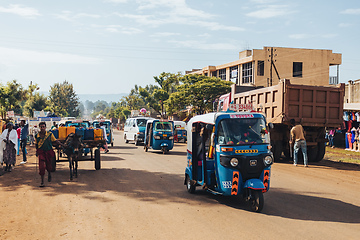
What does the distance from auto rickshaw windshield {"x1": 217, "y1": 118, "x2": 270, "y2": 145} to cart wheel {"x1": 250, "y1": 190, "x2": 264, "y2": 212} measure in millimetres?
1132

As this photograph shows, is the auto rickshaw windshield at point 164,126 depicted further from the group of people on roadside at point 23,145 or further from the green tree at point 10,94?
the green tree at point 10,94

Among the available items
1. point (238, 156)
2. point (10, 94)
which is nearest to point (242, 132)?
point (238, 156)

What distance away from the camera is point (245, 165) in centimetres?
819

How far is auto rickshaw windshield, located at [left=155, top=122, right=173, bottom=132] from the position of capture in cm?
2317

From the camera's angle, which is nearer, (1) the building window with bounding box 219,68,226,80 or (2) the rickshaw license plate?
(2) the rickshaw license plate

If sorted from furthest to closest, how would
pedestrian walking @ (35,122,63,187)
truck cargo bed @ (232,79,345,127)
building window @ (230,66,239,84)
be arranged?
building window @ (230,66,239,84), truck cargo bed @ (232,79,345,127), pedestrian walking @ (35,122,63,187)

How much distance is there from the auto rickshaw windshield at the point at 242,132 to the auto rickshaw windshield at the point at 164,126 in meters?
14.6

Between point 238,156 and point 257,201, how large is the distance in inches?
40.9

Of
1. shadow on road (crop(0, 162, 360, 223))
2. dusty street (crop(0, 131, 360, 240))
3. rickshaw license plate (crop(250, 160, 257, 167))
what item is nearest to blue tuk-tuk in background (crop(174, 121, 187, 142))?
shadow on road (crop(0, 162, 360, 223))

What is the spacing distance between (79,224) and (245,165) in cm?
366

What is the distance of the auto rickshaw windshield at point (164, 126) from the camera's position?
76.0 feet

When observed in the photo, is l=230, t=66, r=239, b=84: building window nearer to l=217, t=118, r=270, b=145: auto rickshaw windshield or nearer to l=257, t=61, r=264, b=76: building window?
l=257, t=61, r=264, b=76: building window

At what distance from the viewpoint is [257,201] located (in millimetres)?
7961

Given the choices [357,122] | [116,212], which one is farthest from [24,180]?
[357,122]
